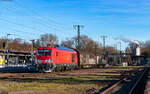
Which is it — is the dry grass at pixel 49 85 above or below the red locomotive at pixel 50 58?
below

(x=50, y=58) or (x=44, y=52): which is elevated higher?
(x=44, y=52)

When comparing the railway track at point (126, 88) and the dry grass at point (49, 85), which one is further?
the railway track at point (126, 88)

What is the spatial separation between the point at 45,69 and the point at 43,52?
2364 millimetres

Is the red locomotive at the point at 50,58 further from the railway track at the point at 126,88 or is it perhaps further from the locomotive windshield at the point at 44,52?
the railway track at the point at 126,88

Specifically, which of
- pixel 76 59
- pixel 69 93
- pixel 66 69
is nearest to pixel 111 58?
pixel 76 59

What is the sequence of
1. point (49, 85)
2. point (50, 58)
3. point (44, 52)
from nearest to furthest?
point (49, 85) → point (50, 58) → point (44, 52)

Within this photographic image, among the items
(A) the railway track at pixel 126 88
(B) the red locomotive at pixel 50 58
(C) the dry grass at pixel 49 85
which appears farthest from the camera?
(B) the red locomotive at pixel 50 58

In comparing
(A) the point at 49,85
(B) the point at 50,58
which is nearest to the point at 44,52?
(B) the point at 50,58

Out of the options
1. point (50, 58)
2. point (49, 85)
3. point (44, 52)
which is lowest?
point (49, 85)

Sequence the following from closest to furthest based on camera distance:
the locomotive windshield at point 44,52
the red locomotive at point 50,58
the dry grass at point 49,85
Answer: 1. the dry grass at point 49,85
2. the red locomotive at point 50,58
3. the locomotive windshield at point 44,52

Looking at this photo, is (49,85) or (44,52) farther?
(44,52)

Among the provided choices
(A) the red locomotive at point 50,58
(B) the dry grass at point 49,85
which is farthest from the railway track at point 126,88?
(A) the red locomotive at point 50,58

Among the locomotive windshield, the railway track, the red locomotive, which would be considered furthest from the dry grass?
the locomotive windshield

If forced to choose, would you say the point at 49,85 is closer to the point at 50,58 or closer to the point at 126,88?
the point at 126,88
